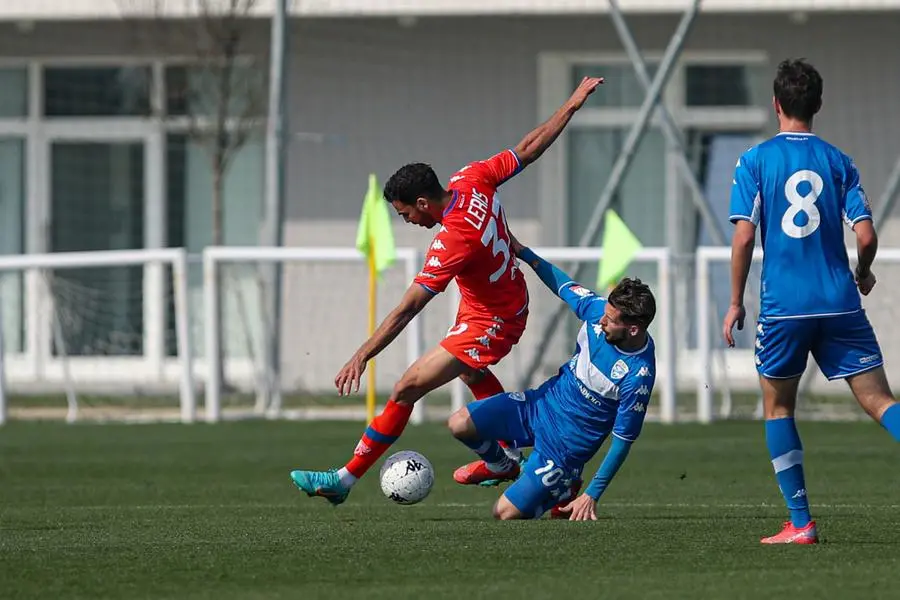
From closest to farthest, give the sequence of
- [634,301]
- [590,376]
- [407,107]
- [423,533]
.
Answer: [423,533], [634,301], [590,376], [407,107]

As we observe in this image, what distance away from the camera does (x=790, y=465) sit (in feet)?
23.8

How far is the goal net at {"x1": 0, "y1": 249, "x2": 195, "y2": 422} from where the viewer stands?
1766 cm

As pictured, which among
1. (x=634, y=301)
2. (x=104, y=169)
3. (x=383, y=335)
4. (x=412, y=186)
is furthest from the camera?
(x=104, y=169)

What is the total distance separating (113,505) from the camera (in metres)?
9.77

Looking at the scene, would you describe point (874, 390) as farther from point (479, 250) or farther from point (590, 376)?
point (479, 250)

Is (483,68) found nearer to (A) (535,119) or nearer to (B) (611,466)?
(A) (535,119)

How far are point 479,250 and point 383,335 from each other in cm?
73

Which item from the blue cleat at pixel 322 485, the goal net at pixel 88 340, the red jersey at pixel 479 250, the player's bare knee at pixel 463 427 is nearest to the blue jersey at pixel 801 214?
the red jersey at pixel 479 250

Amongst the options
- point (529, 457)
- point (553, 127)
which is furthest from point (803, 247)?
point (553, 127)

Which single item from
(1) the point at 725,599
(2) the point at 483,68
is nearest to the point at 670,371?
(2) the point at 483,68

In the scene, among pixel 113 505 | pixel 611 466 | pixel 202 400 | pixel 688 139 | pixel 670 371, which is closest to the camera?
pixel 611 466

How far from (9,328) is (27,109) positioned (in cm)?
363

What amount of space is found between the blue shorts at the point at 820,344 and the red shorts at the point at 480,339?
82.7 inches

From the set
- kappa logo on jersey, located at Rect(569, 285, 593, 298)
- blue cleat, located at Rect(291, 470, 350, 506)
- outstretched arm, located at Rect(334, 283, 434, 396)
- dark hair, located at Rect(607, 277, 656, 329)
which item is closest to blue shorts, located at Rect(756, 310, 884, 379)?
dark hair, located at Rect(607, 277, 656, 329)
